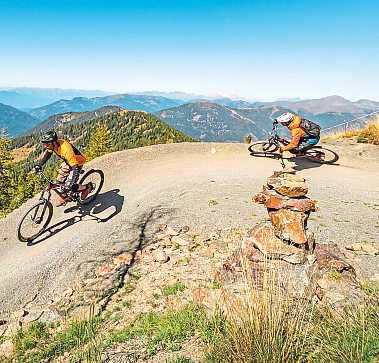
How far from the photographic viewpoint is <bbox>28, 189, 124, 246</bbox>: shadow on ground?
1221 centimetres

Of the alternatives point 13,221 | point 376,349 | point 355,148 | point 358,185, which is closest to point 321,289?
point 376,349

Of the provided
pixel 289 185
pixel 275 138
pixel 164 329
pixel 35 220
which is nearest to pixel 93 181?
pixel 35 220

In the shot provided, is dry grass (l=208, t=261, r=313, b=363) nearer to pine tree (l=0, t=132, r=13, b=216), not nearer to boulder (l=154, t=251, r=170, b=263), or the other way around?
boulder (l=154, t=251, r=170, b=263)

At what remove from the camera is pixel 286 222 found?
25.3ft

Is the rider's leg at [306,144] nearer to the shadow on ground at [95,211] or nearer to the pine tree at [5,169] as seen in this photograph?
the shadow on ground at [95,211]

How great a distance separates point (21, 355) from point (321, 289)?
636 cm

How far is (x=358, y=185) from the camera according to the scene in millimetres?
14438

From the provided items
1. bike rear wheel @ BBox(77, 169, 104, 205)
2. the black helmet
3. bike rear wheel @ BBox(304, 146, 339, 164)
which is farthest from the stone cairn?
bike rear wheel @ BBox(304, 146, 339, 164)

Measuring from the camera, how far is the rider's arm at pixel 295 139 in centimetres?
1557

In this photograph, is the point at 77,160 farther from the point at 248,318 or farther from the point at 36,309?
the point at 248,318

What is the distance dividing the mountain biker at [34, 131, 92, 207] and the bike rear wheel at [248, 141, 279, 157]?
10022 mm

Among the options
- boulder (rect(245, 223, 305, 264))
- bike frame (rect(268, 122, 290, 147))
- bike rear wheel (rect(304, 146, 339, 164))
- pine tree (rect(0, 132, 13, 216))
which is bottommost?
pine tree (rect(0, 132, 13, 216))

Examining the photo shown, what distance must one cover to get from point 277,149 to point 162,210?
29.6ft

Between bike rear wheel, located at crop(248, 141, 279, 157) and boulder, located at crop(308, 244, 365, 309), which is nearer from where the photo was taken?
boulder, located at crop(308, 244, 365, 309)
